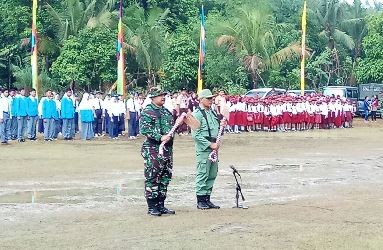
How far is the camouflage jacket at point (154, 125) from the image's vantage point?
10.1 meters

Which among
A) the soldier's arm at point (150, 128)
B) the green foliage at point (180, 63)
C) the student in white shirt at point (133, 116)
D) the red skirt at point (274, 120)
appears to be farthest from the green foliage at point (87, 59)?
the soldier's arm at point (150, 128)

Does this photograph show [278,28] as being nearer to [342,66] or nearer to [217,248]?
[342,66]

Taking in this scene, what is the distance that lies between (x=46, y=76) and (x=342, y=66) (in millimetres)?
22732

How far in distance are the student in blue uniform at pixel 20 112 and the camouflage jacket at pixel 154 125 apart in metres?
14.2

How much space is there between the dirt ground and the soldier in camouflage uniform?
0.30m

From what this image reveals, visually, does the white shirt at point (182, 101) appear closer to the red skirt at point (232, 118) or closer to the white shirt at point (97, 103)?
the red skirt at point (232, 118)

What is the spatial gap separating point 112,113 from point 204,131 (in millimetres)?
15235

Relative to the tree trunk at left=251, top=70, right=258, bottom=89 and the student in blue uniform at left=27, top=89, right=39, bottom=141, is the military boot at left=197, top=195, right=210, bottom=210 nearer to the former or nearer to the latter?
the student in blue uniform at left=27, top=89, right=39, bottom=141

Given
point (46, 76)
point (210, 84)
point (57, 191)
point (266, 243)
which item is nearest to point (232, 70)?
point (210, 84)

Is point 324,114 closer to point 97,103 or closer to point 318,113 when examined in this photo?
point 318,113

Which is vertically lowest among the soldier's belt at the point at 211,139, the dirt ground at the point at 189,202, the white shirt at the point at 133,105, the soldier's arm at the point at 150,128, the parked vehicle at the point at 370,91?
the dirt ground at the point at 189,202

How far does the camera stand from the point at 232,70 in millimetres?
41656

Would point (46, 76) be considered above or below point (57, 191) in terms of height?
above

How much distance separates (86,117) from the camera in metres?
24.8
